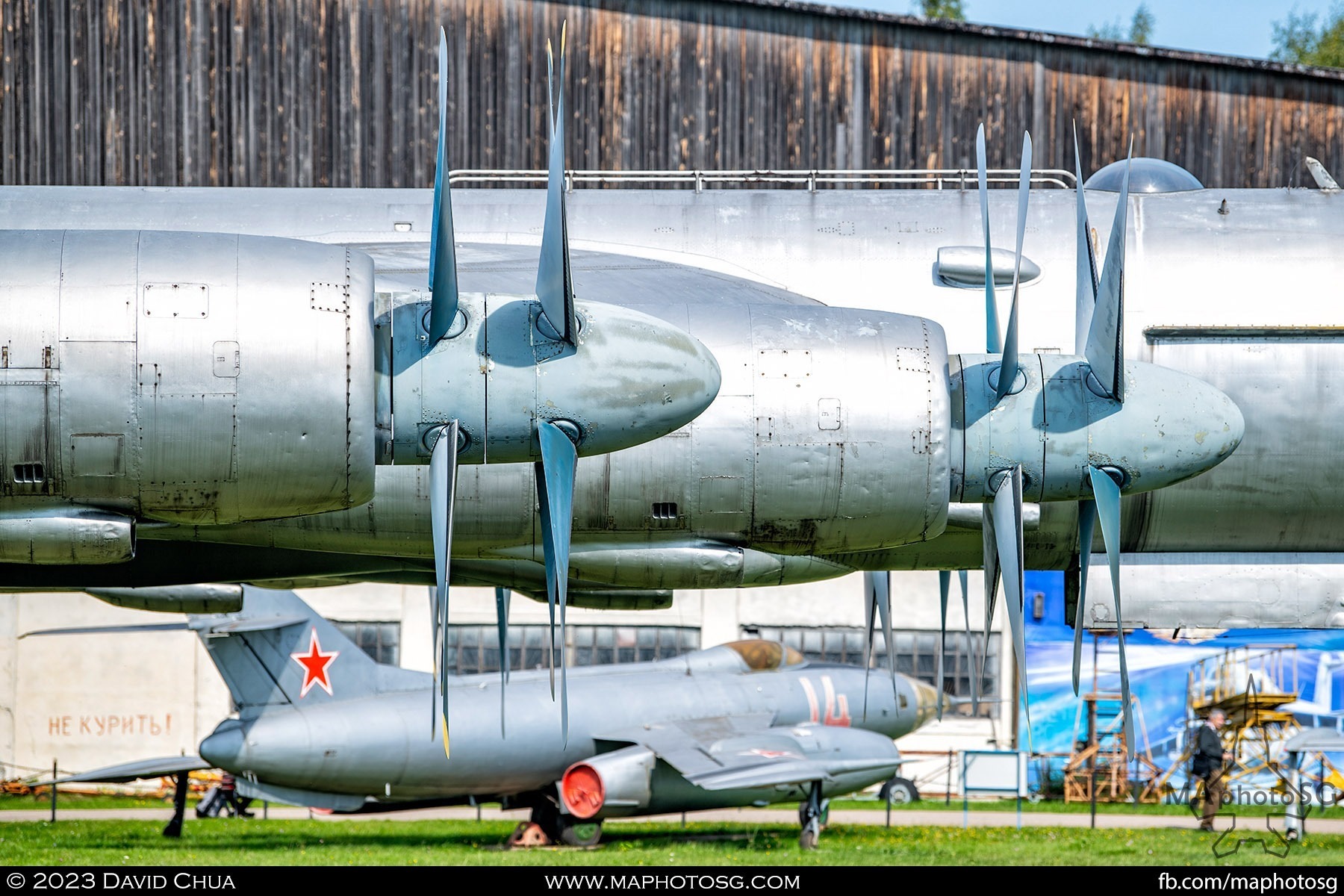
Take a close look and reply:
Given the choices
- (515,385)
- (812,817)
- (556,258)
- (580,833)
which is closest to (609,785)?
(580,833)

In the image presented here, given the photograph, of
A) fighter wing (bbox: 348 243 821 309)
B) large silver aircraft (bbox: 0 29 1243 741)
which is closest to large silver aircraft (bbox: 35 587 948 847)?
large silver aircraft (bbox: 0 29 1243 741)

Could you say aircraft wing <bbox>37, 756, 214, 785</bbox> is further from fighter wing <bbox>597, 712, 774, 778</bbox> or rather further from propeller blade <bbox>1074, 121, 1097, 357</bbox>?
propeller blade <bbox>1074, 121, 1097, 357</bbox>

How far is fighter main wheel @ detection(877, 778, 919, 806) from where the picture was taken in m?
32.5

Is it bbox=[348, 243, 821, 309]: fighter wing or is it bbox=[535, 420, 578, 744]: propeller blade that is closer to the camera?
bbox=[535, 420, 578, 744]: propeller blade

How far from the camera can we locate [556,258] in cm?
764

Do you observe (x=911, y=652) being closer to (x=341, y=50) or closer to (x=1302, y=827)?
(x=1302, y=827)

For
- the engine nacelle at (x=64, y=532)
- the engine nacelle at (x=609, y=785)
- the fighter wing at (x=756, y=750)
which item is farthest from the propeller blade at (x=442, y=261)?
the engine nacelle at (x=609, y=785)

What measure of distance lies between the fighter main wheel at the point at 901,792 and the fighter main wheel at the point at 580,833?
1015 centimetres

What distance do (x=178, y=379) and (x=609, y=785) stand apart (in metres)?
16.7

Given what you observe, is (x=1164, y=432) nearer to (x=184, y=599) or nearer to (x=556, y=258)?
(x=556, y=258)

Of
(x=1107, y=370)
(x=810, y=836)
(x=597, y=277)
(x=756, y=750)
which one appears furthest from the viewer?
(x=756, y=750)

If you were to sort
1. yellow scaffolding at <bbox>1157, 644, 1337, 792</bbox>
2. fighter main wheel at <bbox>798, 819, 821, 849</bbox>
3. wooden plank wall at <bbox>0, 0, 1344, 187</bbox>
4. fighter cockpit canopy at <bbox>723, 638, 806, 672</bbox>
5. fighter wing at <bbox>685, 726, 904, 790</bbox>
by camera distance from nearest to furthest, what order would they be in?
fighter wing at <bbox>685, 726, 904, 790</bbox> → fighter main wheel at <bbox>798, 819, 821, 849</bbox> → wooden plank wall at <bbox>0, 0, 1344, 187</bbox> → fighter cockpit canopy at <bbox>723, 638, 806, 672</bbox> → yellow scaffolding at <bbox>1157, 644, 1337, 792</bbox>

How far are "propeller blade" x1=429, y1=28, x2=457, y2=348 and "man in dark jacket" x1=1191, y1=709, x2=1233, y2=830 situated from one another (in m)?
19.5

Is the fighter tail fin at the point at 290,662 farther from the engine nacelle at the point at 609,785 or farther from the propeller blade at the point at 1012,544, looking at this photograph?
the propeller blade at the point at 1012,544
